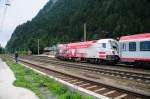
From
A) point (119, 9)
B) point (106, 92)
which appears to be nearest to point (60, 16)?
point (119, 9)

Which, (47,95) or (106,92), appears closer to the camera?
(47,95)

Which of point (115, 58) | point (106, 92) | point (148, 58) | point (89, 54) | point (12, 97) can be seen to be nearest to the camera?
point (12, 97)

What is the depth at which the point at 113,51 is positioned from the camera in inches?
1465

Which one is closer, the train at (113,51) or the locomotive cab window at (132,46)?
the train at (113,51)

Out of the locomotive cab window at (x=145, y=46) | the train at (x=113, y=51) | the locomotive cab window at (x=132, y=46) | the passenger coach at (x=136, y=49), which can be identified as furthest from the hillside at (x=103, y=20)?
the locomotive cab window at (x=145, y=46)

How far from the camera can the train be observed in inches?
1133

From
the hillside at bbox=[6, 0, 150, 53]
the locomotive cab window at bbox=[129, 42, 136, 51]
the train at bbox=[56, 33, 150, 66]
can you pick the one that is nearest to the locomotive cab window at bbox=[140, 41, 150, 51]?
the train at bbox=[56, 33, 150, 66]

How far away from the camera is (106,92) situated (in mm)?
14109

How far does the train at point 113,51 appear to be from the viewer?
28781 millimetres

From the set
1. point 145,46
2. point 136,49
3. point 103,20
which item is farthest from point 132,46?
point 103,20

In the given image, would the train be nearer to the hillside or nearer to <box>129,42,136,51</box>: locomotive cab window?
<box>129,42,136,51</box>: locomotive cab window

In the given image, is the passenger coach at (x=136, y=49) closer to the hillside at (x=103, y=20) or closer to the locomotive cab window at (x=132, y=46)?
the locomotive cab window at (x=132, y=46)

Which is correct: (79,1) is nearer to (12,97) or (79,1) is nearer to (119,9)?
(119,9)

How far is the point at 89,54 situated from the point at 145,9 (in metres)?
78.7
